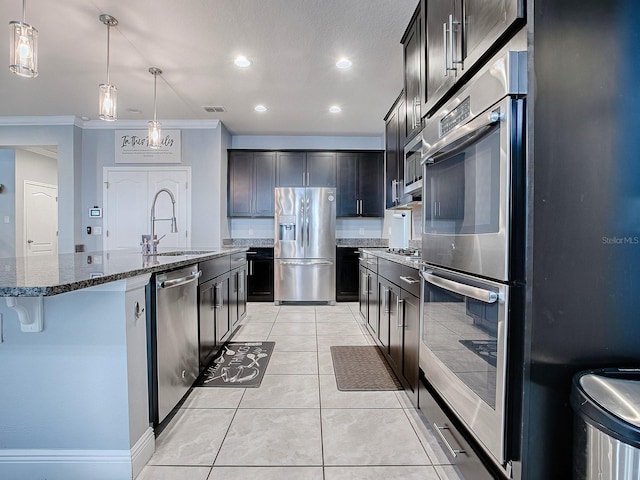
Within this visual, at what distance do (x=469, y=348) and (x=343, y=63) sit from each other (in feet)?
9.33

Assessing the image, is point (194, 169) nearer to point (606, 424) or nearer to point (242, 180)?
point (242, 180)

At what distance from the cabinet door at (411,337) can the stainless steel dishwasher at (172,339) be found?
4.54 feet

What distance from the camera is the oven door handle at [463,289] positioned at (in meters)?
1.14

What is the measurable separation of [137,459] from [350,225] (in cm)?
471

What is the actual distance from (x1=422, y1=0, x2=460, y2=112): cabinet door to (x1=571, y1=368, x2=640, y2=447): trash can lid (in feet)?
4.13

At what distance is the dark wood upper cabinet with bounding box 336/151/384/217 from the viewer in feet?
18.1

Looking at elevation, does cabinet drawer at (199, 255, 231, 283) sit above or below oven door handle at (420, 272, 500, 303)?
below

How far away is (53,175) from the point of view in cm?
673

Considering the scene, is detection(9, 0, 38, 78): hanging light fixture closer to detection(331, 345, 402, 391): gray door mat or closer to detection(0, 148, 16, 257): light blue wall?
detection(331, 345, 402, 391): gray door mat

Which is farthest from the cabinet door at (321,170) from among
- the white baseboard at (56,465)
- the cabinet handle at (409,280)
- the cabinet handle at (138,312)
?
the white baseboard at (56,465)

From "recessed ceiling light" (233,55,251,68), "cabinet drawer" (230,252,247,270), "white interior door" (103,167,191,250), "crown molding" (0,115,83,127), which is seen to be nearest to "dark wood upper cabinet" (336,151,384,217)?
"cabinet drawer" (230,252,247,270)

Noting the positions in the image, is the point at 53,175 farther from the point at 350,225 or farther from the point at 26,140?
the point at 350,225

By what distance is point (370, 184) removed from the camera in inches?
218

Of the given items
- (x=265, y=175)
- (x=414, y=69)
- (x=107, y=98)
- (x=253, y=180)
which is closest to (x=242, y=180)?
(x=253, y=180)
